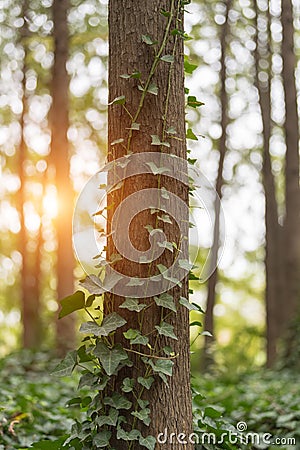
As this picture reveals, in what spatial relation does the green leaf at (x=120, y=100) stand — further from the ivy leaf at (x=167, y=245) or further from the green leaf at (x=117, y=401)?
the green leaf at (x=117, y=401)

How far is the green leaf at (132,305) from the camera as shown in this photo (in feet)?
10.6

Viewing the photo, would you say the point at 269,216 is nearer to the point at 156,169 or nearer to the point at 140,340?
the point at 156,169

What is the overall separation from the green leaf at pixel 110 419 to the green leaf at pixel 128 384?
12 centimetres

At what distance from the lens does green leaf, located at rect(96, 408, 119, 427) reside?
10.5 feet

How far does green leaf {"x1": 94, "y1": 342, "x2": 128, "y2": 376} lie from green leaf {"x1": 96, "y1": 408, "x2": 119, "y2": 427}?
20cm

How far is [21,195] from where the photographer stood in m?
16.5

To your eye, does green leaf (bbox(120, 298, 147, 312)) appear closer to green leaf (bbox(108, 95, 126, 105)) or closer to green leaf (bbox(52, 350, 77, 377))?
green leaf (bbox(52, 350, 77, 377))

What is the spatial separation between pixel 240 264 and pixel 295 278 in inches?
397

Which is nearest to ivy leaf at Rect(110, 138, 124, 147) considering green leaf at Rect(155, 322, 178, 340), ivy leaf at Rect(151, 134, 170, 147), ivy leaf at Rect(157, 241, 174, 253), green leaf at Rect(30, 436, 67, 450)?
ivy leaf at Rect(151, 134, 170, 147)

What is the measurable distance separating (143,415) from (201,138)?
8751mm

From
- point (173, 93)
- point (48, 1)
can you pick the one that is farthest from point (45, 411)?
point (48, 1)

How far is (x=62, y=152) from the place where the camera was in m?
11.6

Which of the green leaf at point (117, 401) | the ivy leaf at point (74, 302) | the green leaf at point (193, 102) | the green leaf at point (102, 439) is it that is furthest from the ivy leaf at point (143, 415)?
the green leaf at point (193, 102)

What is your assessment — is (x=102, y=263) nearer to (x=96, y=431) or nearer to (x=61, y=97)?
(x=96, y=431)
